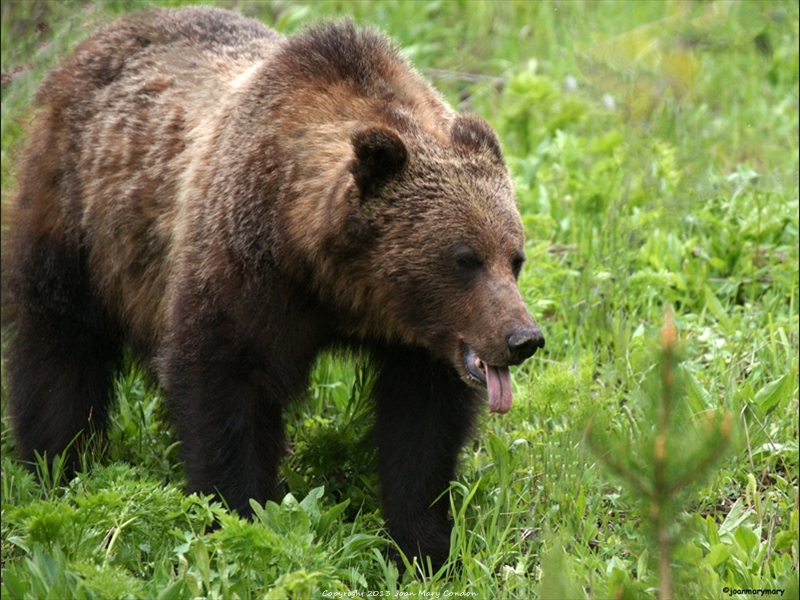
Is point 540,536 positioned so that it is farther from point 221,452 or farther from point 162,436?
point 162,436

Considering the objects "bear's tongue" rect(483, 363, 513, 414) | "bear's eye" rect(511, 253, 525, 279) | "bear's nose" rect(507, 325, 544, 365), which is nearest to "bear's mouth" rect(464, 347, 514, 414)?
"bear's tongue" rect(483, 363, 513, 414)

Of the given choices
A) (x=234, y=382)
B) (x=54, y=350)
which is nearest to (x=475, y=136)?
(x=234, y=382)

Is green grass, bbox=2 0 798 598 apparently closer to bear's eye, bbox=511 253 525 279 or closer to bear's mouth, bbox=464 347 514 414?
bear's mouth, bbox=464 347 514 414

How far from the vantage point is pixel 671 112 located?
24.0 ft

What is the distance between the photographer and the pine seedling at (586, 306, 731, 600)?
263 cm

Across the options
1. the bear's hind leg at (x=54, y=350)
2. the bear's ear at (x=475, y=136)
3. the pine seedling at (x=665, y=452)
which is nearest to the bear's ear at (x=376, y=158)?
the bear's ear at (x=475, y=136)

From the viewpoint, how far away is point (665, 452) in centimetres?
268

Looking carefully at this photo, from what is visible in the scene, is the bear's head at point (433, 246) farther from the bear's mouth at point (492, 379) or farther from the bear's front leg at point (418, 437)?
the bear's front leg at point (418, 437)

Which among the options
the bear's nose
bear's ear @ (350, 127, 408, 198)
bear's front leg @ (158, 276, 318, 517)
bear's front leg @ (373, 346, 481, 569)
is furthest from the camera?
bear's front leg @ (373, 346, 481, 569)

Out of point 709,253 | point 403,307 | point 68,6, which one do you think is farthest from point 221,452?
point 709,253

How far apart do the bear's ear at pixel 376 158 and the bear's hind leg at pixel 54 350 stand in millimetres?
2025

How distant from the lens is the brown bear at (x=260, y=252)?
14.6 ft

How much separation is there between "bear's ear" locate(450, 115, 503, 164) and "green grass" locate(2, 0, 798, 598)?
0.51 metres

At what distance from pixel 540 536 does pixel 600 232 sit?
2.64m
